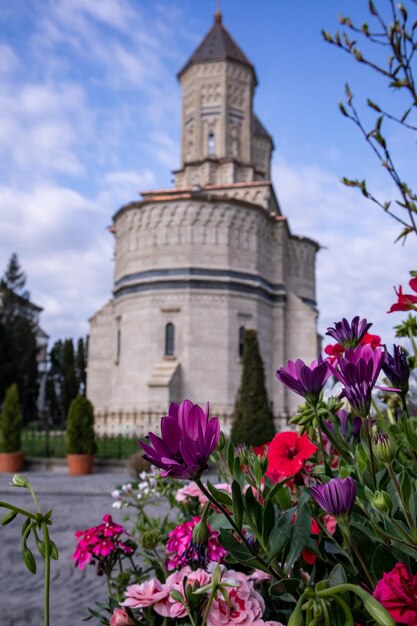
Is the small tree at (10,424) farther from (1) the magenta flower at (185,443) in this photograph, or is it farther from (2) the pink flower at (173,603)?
(1) the magenta flower at (185,443)

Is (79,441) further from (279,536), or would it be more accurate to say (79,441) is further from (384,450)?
(384,450)

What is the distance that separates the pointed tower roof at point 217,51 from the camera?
25.8m

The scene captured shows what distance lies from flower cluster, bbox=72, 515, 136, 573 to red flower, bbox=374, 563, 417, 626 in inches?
41.0

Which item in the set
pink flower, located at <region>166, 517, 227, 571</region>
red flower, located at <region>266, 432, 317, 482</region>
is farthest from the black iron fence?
red flower, located at <region>266, 432, 317, 482</region>

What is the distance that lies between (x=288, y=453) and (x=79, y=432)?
35.6 ft

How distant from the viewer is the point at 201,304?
2080cm

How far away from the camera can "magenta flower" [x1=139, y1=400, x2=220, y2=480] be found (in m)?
0.86

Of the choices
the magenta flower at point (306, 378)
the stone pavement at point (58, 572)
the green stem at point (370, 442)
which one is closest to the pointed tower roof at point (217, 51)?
the stone pavement at point (58, 572)

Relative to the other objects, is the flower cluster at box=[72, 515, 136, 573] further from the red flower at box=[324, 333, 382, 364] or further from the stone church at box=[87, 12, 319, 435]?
the stone church at box=[87, 12, 319, 435]

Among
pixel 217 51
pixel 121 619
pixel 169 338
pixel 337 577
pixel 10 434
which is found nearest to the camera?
pixel 337 577

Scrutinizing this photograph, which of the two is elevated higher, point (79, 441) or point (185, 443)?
point (185, 443)

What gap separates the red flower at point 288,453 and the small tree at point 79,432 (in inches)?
424

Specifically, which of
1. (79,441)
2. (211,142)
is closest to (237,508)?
(79,441)

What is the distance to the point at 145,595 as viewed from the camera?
110 centimetres
